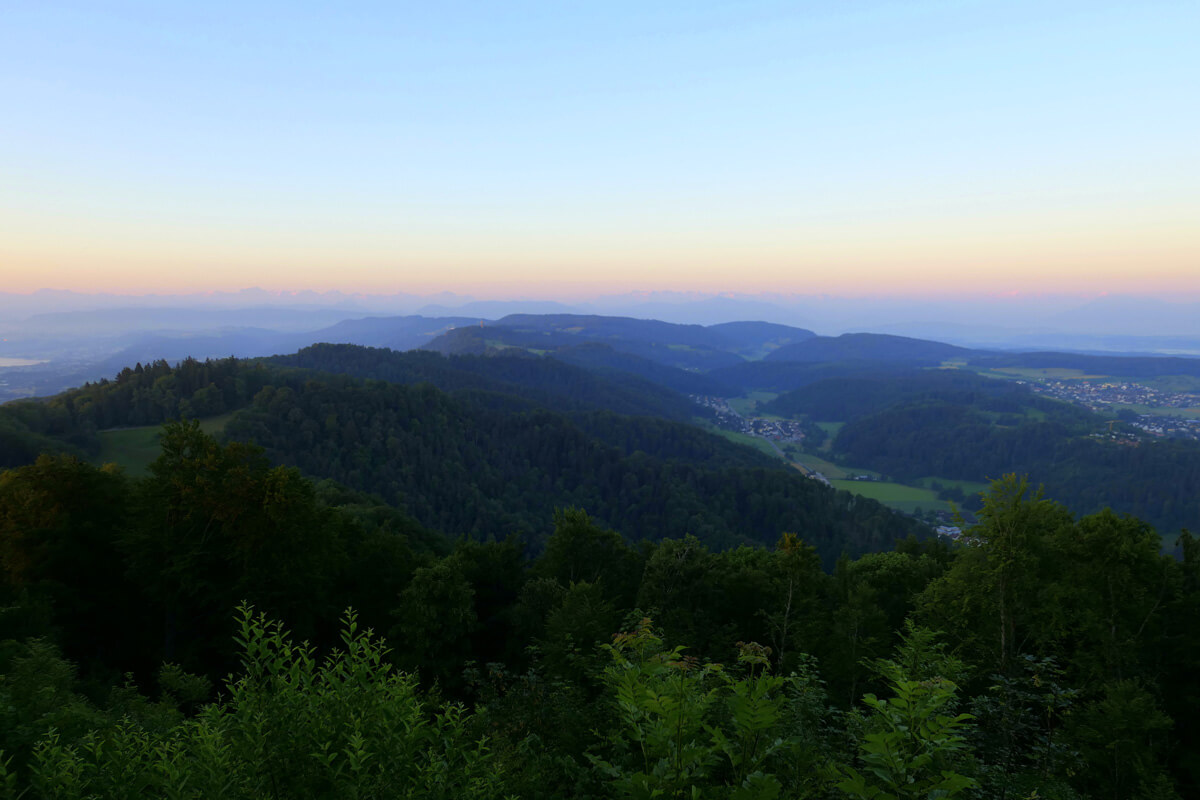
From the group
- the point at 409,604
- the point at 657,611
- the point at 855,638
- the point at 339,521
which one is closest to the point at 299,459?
the point at 339,521

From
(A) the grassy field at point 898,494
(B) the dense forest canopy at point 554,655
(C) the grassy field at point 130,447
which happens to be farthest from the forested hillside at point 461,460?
(B) the dense forest canopy at point 554,655

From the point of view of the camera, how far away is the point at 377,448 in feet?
355

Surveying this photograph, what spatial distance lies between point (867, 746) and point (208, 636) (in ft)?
106

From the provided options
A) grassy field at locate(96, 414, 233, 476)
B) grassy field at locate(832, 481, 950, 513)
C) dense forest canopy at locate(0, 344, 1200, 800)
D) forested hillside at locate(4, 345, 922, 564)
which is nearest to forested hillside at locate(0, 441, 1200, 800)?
dense forest canopy at locate(0, 344, 1200, 800)

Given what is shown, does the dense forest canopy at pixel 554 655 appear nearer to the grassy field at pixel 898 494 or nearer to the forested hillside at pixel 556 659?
the forested hillside at pixel 556 659

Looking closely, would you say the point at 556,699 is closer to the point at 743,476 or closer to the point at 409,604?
the point at 409,604

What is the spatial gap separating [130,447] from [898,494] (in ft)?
665

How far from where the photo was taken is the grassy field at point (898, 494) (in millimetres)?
164875

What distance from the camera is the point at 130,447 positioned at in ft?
278

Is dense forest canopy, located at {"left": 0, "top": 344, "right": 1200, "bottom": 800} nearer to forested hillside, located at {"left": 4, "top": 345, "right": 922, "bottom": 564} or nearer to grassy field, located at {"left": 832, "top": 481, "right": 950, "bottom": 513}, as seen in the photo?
forested hillside, located at {"left": 4, "top": 345, "right": 922, "bottom": 564}

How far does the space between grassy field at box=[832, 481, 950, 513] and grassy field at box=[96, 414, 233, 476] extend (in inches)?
6533

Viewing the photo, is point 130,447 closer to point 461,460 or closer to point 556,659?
point 461,460

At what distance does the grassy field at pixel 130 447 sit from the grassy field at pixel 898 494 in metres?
166

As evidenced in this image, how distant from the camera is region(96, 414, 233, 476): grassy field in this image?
79.2 m
